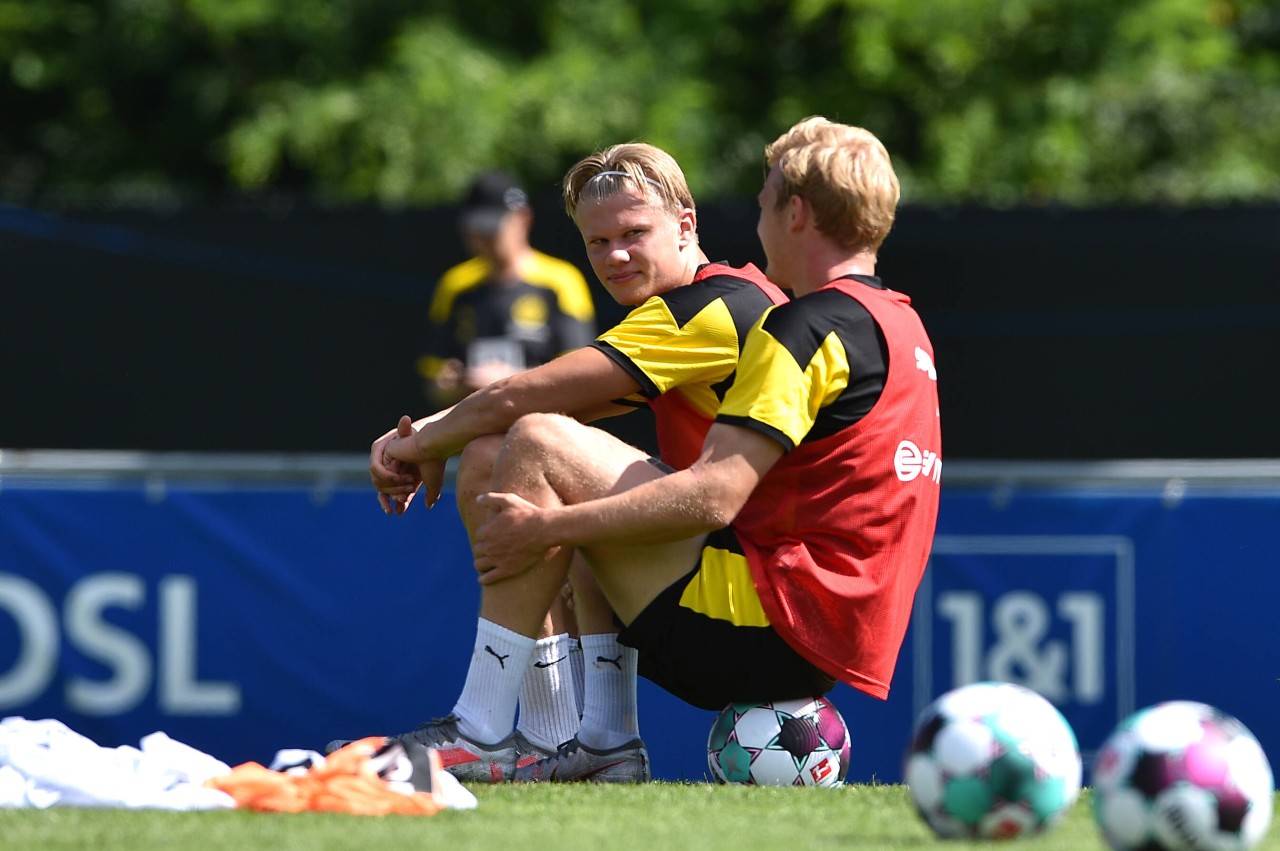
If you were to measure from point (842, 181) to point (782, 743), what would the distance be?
128 centimetres

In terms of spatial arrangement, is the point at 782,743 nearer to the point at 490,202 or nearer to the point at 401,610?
the point at 401,610

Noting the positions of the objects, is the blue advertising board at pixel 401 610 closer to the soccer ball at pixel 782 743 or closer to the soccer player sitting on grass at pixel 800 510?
the soccer ball at pixel 782 743

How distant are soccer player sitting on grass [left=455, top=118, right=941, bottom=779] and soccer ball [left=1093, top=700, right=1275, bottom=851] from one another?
114cm

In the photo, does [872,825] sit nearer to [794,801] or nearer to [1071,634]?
[794,801]

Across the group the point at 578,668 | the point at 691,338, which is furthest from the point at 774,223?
the point at 578,668

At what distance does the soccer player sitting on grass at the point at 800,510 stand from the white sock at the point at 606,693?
0.30 feet

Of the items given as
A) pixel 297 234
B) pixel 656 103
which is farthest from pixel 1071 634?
pixel 656 103

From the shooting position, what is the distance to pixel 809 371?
12.8ft

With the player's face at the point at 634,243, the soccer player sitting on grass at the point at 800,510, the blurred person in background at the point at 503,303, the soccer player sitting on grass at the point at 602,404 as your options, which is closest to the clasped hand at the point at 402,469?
the soccer player sitting on grass at the point at 602,404

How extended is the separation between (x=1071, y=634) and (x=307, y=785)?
4.01m

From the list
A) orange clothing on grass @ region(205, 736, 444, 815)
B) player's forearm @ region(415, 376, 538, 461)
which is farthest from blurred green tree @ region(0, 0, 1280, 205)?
orange clothing on grass @ region(205, 736, 444, 815)

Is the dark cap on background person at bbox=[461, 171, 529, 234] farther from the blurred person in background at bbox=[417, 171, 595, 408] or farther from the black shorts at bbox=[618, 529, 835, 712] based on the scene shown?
the black shorts at bbox=[618, 529, 835, 712]

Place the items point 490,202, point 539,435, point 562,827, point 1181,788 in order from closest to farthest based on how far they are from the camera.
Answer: point 1181,788
point 562,827
point 539,435
point 490,202

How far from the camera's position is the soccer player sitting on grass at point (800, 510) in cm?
403
